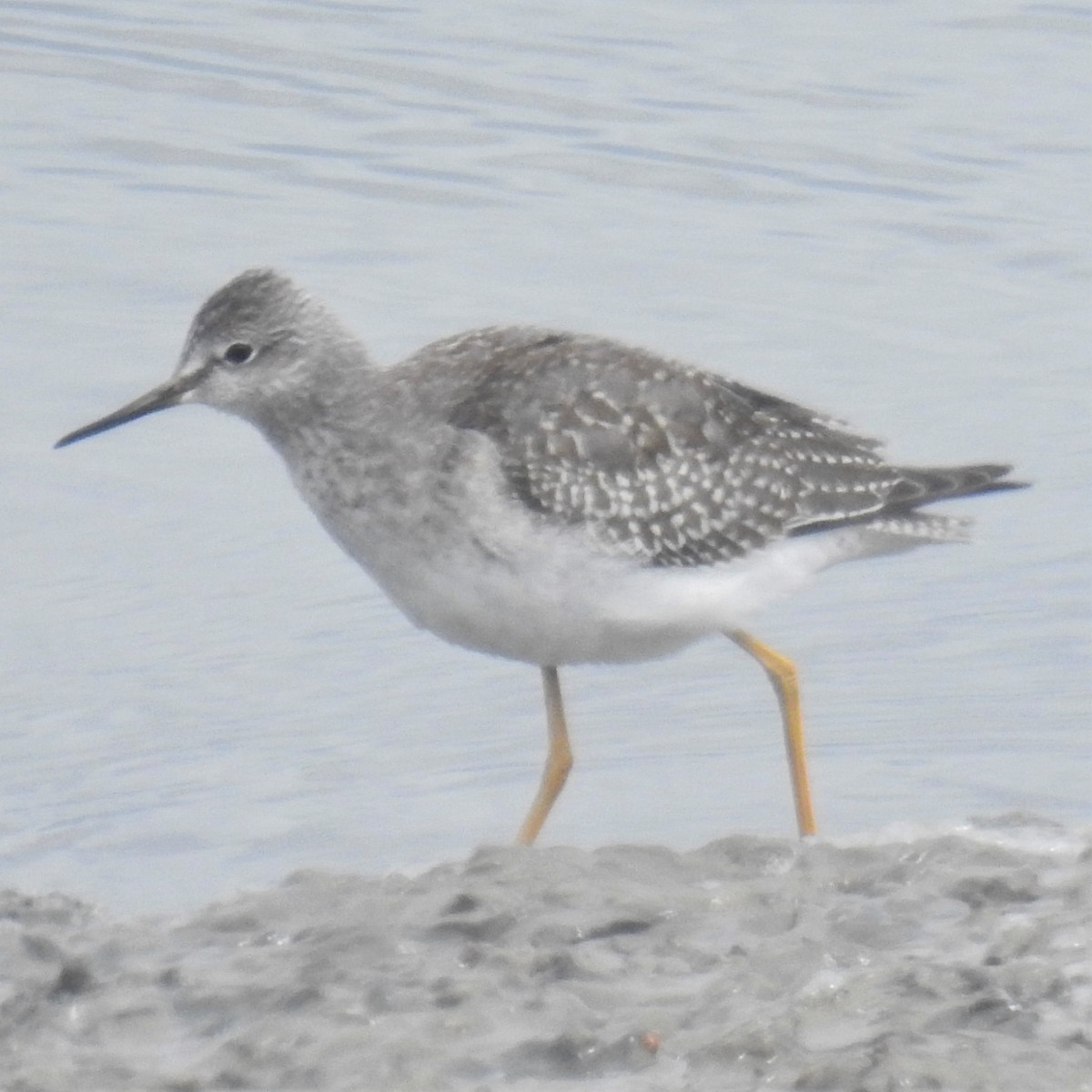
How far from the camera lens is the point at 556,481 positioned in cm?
767

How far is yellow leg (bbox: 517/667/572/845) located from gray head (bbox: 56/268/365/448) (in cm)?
126

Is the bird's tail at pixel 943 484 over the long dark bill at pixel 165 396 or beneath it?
beneath

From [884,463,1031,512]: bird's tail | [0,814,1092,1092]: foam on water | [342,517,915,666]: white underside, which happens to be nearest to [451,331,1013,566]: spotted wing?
[884,463,1031,512]: bird's tail

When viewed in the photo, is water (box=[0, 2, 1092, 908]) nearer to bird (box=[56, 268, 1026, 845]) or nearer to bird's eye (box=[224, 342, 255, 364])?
bird (box=[56, 268, 1026, 845])

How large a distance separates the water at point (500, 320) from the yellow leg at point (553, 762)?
13.4 inches

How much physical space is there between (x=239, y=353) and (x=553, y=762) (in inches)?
66.5

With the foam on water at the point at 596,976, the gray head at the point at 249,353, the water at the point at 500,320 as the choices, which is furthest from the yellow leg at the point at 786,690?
the foam on water at the point at 596,976

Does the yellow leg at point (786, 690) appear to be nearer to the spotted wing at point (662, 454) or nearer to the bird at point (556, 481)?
the bird at point (556, 481)

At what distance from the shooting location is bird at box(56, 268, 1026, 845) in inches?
296

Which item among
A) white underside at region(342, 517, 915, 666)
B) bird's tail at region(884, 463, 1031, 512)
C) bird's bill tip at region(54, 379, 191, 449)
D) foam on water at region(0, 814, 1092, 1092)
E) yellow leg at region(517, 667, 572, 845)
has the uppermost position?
bird's bill tip at region(54, 379, 191, 449)

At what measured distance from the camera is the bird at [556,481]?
7.51m

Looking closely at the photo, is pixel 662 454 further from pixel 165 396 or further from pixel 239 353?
pixel 165 396

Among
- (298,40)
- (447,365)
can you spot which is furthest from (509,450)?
(298,40)

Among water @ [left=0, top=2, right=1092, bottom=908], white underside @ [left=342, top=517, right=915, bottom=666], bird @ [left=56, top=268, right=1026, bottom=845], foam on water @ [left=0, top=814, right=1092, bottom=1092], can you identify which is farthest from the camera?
water @ [left=0, top=2, right=1092, bottom=908]
